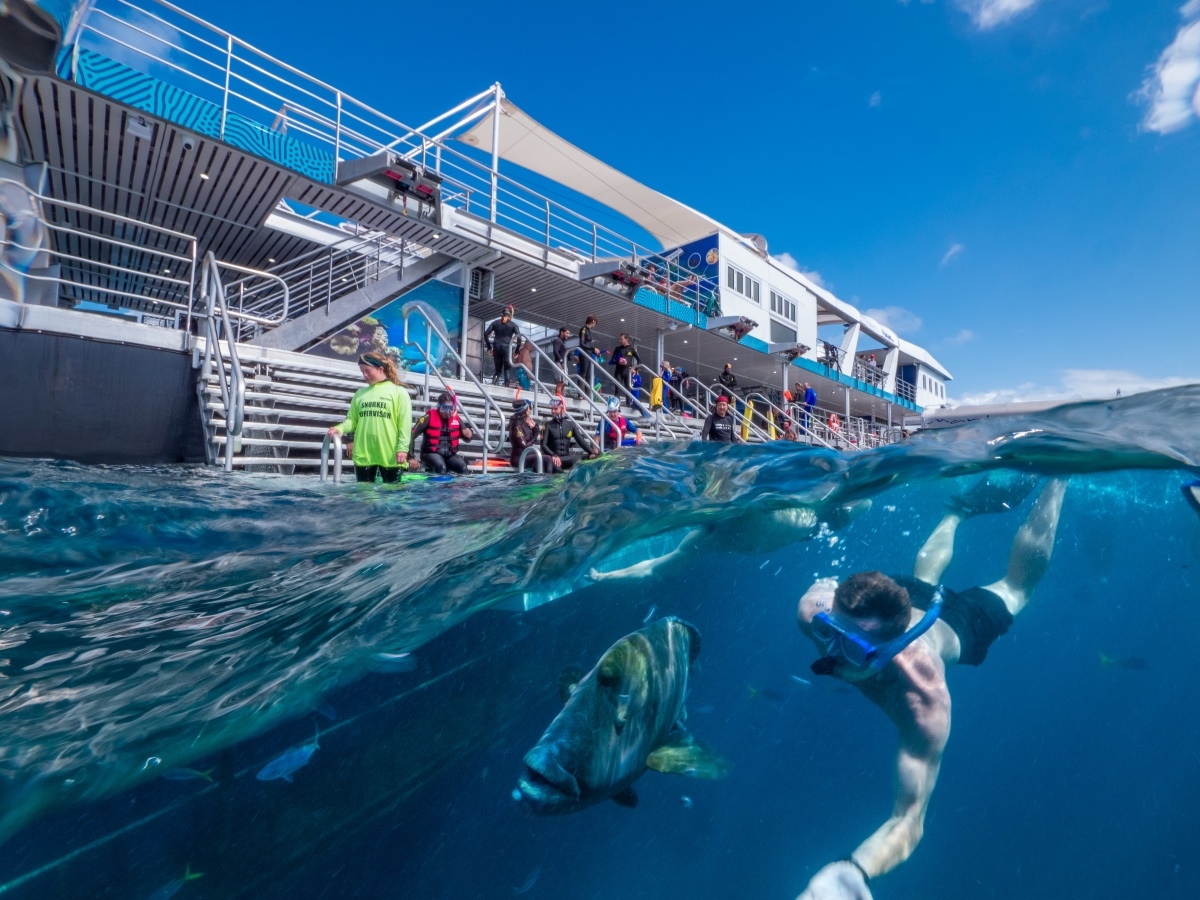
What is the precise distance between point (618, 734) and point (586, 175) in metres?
24.1

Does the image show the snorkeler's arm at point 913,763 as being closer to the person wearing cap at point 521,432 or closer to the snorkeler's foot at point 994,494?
the snorkeler's foot at point 994,494

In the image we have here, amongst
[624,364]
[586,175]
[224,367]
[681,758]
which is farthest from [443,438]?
[586,175]

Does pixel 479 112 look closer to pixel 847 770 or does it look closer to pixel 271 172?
pixel 271 172

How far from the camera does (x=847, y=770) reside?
5.19 metres

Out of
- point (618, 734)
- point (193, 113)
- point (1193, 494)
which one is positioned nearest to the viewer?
point (618, 734)

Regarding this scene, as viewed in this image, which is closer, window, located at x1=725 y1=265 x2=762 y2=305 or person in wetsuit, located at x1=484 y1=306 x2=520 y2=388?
person in wetsuit, located at x1=484 y1=306 x2=520 y2=388

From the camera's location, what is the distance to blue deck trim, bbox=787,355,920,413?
79.0 feet

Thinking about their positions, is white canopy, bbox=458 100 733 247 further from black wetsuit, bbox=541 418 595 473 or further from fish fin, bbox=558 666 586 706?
fish fin, bbox=558 666 586 706

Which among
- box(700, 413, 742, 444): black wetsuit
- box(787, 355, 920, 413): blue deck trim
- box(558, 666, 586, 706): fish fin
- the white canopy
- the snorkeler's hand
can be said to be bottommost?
the snorkeler's hand

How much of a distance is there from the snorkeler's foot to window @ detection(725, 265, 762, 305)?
18766 mm

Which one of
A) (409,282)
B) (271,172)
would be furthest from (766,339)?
(271,172)

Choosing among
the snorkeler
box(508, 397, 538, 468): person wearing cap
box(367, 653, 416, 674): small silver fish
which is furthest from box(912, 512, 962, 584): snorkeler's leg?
box(508, 397, 538, 468): person wearing cap

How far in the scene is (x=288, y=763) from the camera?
3531mm

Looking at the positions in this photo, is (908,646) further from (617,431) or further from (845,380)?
(845,380)
